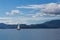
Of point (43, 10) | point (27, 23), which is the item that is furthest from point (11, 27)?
point (43, 10)

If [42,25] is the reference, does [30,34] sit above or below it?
below

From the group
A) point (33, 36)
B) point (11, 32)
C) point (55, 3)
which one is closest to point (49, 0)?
point (55, 3)

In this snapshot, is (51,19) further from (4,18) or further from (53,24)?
(4,18)

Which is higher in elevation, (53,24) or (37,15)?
(37,15)

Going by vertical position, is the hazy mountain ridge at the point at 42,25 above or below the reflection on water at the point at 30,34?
above

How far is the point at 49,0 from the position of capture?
114 centimetres

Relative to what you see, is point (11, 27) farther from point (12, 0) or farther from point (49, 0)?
point (49, 0)

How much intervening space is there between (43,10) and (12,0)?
1.33 feet

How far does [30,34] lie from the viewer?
3.89ft

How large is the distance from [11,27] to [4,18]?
143 mm

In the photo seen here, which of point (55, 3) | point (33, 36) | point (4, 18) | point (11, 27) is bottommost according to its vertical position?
point (33, 36)

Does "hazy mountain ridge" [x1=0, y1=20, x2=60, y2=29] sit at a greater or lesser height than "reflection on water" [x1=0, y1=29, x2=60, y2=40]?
greater

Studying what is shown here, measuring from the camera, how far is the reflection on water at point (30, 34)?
3.80ft

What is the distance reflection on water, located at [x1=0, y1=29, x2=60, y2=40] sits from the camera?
1.16 meters
